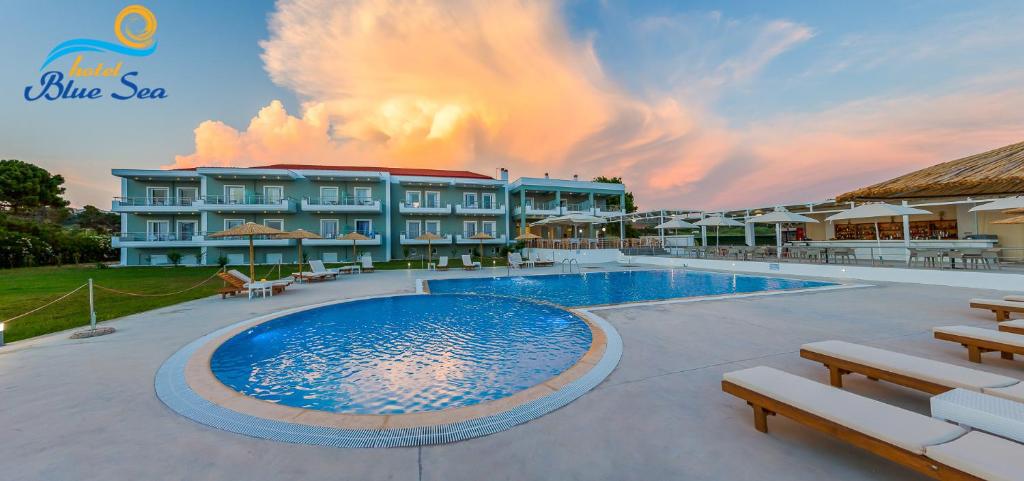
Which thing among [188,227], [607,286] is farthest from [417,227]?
[607,286]

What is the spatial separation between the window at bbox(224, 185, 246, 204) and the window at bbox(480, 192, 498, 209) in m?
18.0

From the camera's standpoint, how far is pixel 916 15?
12281mm

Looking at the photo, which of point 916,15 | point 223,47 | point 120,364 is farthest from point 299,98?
point 916,15

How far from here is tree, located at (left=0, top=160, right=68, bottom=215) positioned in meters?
29.2

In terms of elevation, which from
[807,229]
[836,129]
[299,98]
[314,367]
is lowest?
[314,367]

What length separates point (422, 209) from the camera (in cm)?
2875

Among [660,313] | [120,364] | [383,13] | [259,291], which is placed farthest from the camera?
[383,13]

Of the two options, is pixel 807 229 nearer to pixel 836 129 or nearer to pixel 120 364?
pixel 836 129

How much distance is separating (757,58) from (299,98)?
26211 mm

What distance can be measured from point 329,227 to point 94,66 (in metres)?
15.2

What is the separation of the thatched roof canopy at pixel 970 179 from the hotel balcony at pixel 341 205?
27387 mm

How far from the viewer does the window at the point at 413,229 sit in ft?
97.5

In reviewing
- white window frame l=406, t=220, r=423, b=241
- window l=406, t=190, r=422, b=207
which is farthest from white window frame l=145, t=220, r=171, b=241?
window l=406, t=190, r=422, b=207

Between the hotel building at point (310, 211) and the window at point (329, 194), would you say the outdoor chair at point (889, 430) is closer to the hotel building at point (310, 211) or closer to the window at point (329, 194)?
the hotel building at point (310, 211)
